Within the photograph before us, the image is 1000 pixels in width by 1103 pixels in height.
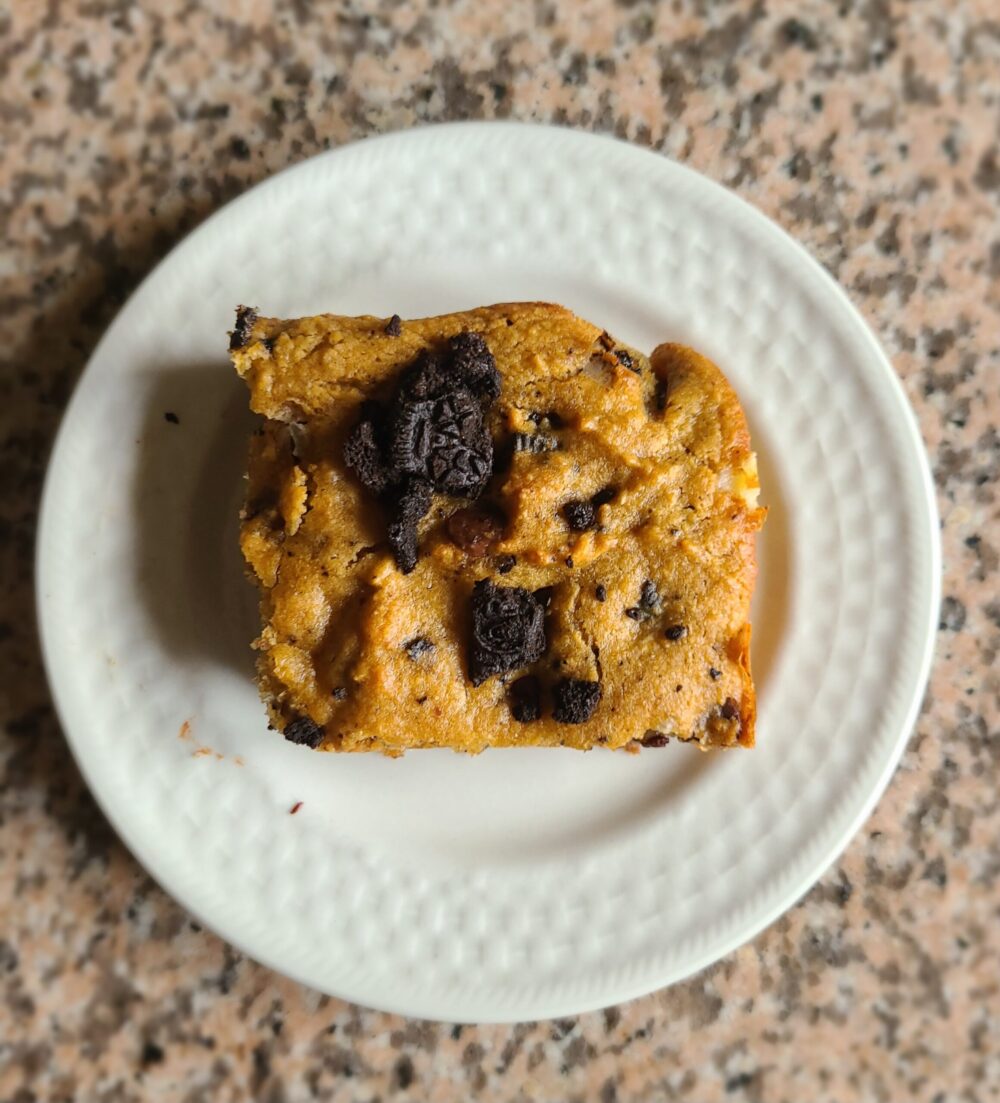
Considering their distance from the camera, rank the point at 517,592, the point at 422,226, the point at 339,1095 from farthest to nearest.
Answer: the point at 339,1095, the point at 422,226, the point at 517,592

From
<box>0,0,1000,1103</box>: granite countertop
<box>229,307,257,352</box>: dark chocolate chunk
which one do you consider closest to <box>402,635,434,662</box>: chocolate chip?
<box>229,307,257,352</box>: dark chocolate chunk

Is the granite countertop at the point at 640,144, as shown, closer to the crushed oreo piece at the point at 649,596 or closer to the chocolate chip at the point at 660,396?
the chocolate chip at the point at 660,396

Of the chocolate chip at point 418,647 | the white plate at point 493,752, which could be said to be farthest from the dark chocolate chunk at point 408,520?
the white plate at point 493,752

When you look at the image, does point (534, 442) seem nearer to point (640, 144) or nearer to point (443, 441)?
point (443, 441)

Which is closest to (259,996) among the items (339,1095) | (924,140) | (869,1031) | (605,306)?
(339,1095)

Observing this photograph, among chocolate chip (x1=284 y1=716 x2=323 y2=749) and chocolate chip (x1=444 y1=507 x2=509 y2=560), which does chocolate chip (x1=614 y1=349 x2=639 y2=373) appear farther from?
chocolate chip (x1=284 y1=716 x2=323 y2=749)

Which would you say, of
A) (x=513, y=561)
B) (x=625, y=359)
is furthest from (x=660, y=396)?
(x=513, y=561)

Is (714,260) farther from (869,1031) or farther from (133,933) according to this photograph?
(133,933)
